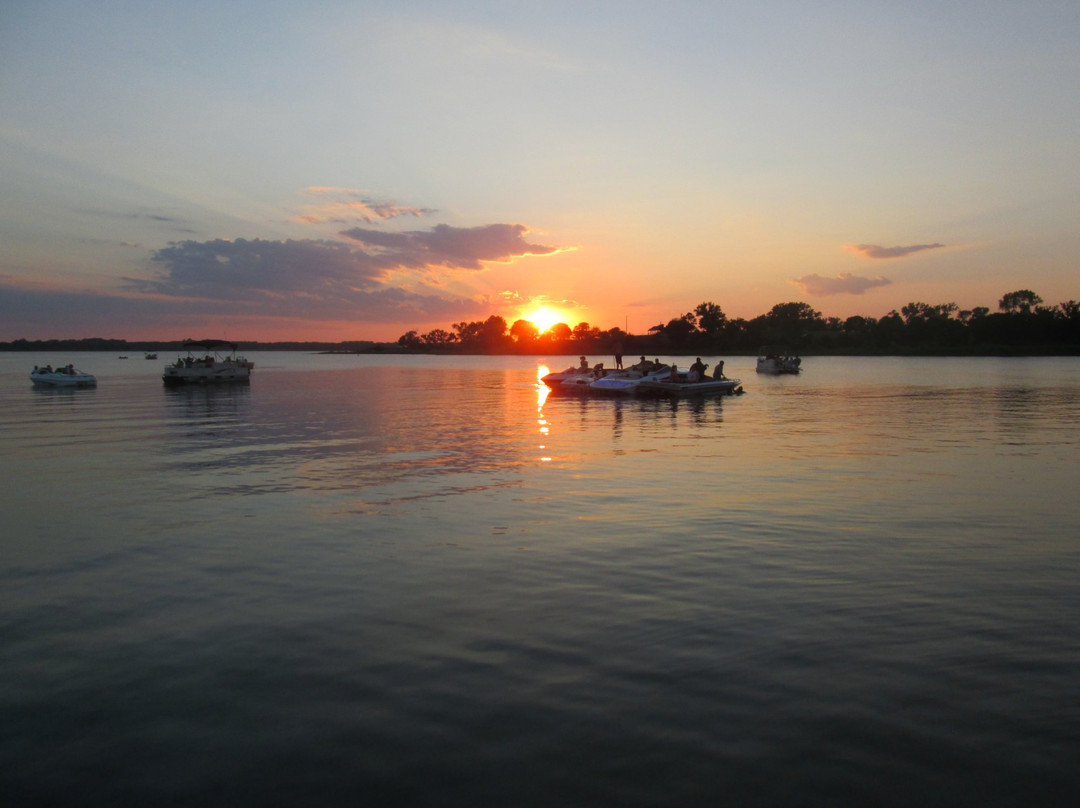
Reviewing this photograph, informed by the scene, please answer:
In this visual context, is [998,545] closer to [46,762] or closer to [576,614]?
[576,614]

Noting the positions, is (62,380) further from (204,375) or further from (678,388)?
(678,388)

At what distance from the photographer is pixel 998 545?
453 inches

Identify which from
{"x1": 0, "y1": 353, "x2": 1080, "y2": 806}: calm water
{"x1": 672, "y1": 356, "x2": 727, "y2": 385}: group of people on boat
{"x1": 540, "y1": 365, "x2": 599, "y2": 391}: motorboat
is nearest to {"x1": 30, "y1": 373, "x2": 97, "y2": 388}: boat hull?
{"x1": 540, "y1": 365, "x2": 599, "y2": 391}: motorboat

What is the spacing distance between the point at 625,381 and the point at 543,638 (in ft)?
148

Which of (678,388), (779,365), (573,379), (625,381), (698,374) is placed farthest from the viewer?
(779,365)

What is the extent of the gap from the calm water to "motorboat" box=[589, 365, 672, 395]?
33.0 metres

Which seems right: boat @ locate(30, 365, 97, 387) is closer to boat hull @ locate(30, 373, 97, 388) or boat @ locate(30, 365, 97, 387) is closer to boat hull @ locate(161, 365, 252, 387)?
boat hull @ locate(30, 373, 97, 388)

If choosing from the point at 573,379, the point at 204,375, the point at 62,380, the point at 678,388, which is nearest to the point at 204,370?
the point at 204,375

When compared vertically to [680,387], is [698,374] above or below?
above

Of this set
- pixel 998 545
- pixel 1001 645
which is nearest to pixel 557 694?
pixel 1001 645

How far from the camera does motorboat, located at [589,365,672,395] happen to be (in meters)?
51.8

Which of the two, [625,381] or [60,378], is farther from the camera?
[60,378]

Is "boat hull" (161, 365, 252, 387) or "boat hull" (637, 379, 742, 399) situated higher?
"boat hull" (161, 365, 252, 387)

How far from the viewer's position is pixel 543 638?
7.71m
